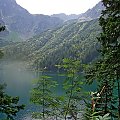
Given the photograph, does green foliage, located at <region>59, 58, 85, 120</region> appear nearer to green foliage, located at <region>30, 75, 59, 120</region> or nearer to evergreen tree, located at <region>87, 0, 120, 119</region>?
green foliage, located at <region>30, 75, 59, 120</region>


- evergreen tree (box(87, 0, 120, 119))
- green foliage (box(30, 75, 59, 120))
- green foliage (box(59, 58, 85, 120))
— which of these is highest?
evergreen tree (box(87, 0, 120, 119))

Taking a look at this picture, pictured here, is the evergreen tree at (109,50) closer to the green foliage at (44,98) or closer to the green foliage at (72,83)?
the green foliage at (72,83)

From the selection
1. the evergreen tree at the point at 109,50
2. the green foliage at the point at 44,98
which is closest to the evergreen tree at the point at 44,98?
the green foliage at the point at 44,98

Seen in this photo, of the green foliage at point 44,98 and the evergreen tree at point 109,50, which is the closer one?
the evergreen tree at point 109,50

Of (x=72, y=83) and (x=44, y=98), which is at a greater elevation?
(x=72, y=83)

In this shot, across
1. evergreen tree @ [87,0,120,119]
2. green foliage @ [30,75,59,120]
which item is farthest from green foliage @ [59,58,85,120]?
evergreen tree @ [87,0,120,119]

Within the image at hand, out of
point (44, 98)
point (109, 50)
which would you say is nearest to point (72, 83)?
point (44, 98)

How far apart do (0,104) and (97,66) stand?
19.0ft

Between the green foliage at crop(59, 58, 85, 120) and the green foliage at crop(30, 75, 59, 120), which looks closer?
the green foliage at crop(59, 58, 85, 120)

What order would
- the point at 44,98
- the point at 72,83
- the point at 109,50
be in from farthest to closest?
the point at 44,98
the point at 72,83
the point at 109,50

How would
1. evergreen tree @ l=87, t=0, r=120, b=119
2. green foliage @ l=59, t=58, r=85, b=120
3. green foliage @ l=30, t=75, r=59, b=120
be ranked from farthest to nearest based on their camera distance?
green foliage @ l=30, t=75, r=59, b=120, green foliage @ l=59, t=58, r=85, b=120, evergreen tree @ l=87, t=0, r=120, b=119

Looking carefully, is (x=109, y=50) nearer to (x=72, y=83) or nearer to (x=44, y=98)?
(x=72, y=83)

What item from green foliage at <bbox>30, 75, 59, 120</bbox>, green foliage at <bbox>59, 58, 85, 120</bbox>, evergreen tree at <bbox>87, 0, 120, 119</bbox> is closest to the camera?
evergreen tree at <bbox>87, 0, 120, 119</bbox>

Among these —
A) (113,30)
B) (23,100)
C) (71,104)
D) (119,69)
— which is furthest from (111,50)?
(23,100)
